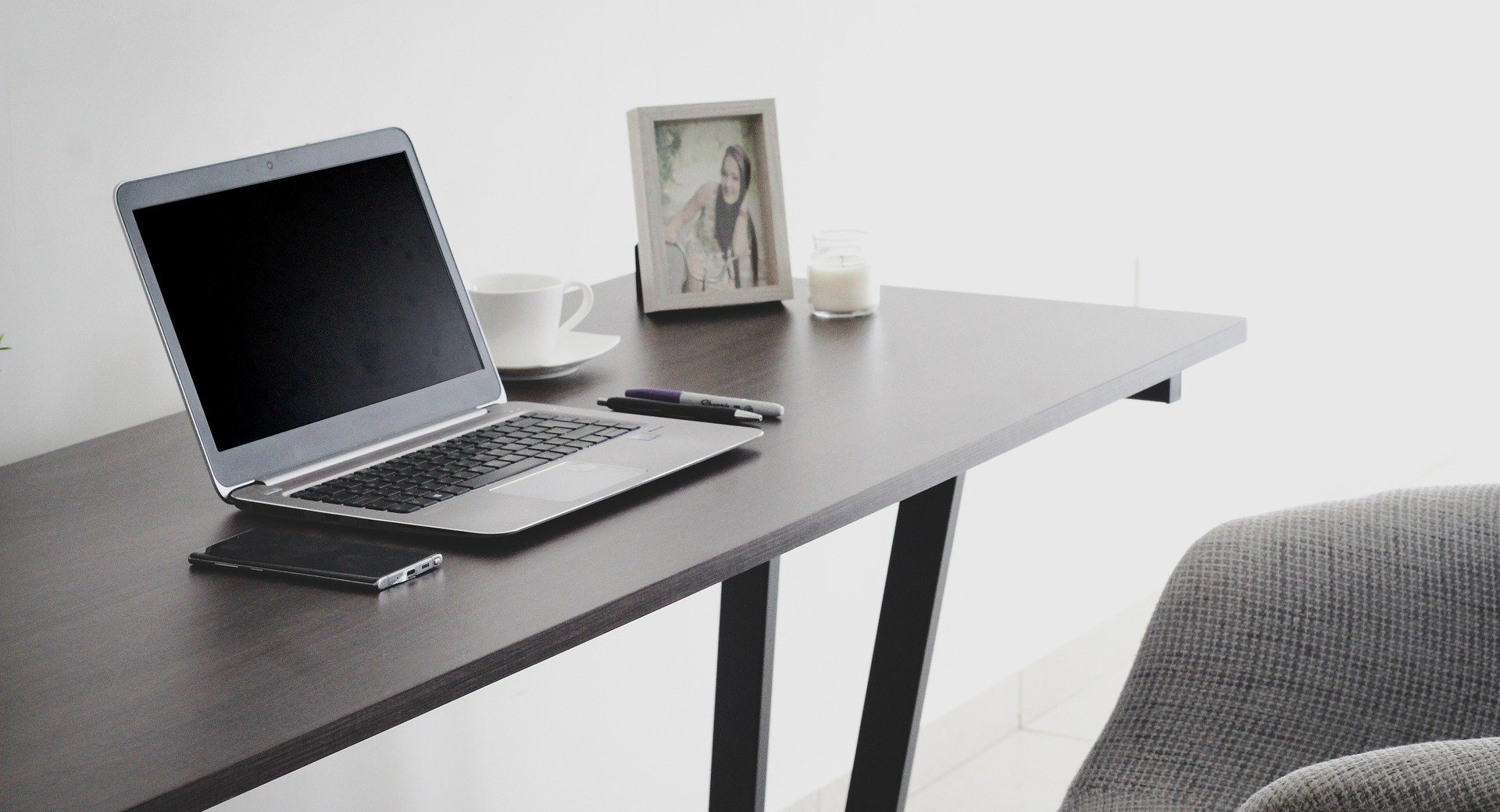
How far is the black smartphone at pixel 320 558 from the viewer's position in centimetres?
79

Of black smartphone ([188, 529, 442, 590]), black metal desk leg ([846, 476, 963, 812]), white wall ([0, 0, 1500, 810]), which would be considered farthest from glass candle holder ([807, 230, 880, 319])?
black smartphone ([188, 529, 442, 590])

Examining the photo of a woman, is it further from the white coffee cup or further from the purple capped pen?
the purple capped pen

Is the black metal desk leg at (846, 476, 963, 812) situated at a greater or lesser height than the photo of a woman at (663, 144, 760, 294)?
lesser

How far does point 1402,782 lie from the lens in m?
0.84

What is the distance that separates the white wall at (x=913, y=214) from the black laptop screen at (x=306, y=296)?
11.5 inches

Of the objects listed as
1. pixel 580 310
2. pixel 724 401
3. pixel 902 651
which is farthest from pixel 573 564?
pixel 902 651

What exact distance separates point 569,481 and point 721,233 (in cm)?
53

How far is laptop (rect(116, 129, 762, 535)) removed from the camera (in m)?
0.93

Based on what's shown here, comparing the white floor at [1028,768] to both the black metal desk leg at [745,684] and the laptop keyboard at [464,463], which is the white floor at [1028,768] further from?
the laptop keyboard at [464,463]

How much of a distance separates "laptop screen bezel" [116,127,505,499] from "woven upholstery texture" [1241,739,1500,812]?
1.93ft

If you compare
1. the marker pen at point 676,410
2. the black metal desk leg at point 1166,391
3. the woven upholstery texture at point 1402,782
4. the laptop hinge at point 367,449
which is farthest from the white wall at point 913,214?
the woven upholstery texture at point 1402,782

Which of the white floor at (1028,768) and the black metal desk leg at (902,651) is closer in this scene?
the black metal desk leg at (902,651)

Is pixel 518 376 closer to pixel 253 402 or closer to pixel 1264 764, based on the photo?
pixel 253 402

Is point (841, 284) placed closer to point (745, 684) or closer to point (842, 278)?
point (842, 278)
